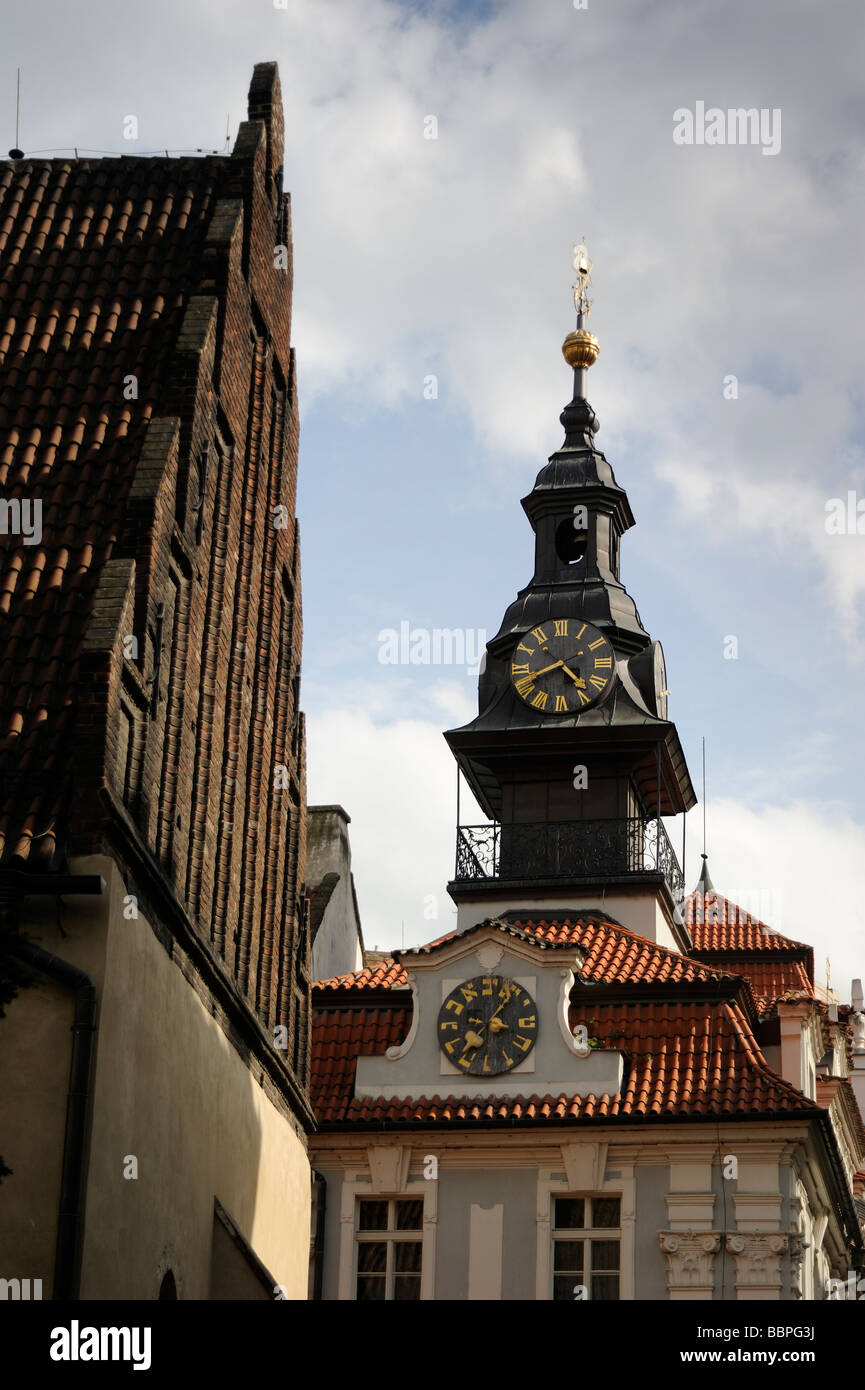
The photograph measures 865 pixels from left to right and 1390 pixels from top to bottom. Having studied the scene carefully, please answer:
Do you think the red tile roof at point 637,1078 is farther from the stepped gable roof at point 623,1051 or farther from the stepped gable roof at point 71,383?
the stepped gable roof at point 71,383

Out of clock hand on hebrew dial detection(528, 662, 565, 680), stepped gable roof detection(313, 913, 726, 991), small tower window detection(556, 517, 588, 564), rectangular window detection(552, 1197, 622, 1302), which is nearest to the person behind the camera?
rectangular window detection(552, 1197, 622, 1302)

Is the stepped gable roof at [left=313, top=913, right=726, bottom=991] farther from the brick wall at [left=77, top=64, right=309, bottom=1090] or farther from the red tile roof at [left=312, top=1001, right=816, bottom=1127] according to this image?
the brick wall at [left=77, top=64, right=309, bottom=1090]

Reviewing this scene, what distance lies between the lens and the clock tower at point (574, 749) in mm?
39625

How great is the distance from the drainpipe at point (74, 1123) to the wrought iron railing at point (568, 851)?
77.5ft

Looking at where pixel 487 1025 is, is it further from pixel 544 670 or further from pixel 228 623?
pixel 228 623

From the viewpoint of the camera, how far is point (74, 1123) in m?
16.0

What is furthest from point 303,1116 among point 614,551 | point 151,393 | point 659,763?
point 614,551

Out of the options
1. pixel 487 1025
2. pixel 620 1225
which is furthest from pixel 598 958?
pixel 620 1225

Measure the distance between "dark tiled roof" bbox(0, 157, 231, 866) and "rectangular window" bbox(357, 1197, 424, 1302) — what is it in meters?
15.2

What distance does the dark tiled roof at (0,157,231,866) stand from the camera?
57.8 ft

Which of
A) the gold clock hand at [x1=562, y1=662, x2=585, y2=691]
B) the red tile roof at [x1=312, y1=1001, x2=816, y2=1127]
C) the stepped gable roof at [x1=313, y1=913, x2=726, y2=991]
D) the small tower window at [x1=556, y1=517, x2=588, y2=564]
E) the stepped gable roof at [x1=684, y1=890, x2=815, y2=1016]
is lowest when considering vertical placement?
the red tile roof at [x1=312, y1=1001, x2=816, y2=1127]

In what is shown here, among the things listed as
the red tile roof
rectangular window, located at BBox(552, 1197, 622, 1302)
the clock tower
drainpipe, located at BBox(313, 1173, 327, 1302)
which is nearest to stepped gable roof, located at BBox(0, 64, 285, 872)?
the red tile roof

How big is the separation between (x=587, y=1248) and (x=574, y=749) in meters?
12.3

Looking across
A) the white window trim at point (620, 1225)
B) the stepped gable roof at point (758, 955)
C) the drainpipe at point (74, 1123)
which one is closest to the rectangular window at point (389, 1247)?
the white window trim at point (620, 1225)
